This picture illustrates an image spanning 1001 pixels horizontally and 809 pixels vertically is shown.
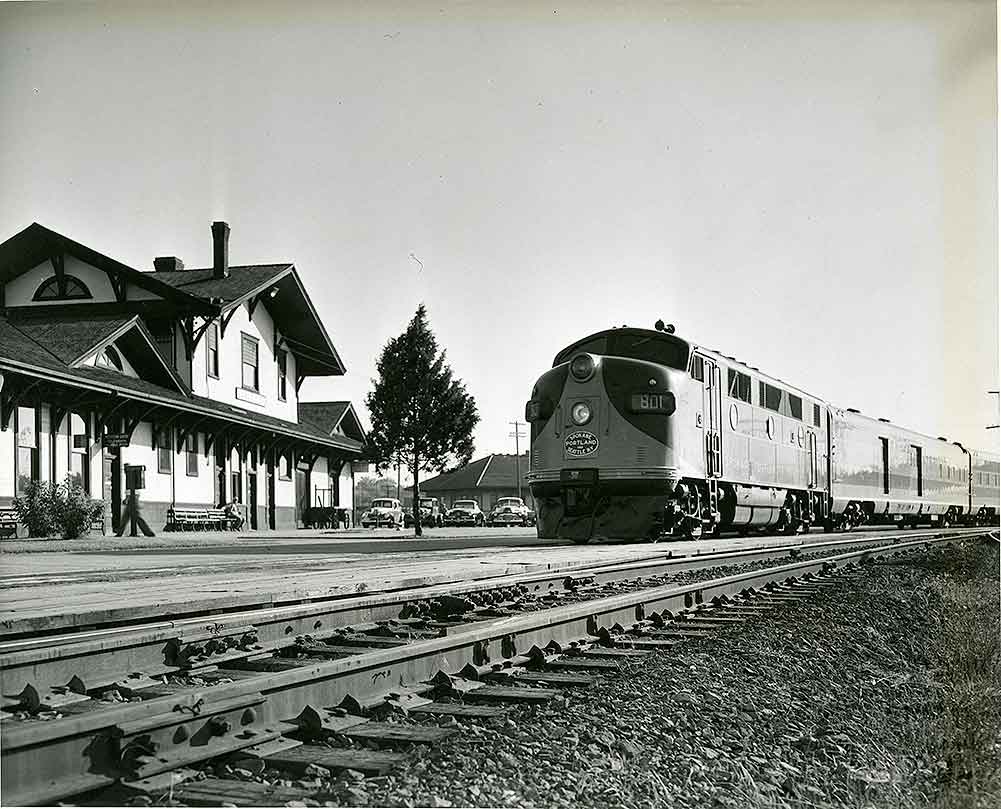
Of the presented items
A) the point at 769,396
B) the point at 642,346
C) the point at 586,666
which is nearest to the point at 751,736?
the point at 586,666

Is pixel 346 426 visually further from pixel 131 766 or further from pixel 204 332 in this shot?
pixel 131 766

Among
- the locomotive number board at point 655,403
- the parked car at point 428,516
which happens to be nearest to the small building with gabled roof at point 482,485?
the parked car at point 428,516

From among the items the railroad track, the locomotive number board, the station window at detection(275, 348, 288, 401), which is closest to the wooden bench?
the station window at detection(275, 348, 288, 401)

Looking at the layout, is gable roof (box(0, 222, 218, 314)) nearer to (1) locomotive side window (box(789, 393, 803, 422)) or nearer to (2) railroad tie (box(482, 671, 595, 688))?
(1) locomotive side window (box(789, 393, 803, 422))

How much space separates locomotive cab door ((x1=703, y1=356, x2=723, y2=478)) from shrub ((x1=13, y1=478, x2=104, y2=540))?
37.6 ft

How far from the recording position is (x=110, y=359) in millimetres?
23125

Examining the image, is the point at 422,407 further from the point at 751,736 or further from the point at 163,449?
the point at 751,736

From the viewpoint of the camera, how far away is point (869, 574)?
1168 centimetres

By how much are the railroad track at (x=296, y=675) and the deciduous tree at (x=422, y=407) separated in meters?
14.5

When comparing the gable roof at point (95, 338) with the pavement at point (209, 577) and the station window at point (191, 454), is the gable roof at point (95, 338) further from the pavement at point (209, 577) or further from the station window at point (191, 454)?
the pavement at point (209, 577)

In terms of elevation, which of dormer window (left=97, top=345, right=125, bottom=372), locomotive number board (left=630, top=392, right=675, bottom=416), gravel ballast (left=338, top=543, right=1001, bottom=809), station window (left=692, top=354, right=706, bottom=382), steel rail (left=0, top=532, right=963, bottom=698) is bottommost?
gravel ballast (left=338, top=543, right=1001, bottom=809)

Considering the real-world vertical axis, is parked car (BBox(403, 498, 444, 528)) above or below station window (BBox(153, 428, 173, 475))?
below

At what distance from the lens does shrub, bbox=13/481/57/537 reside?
18703 millimetres

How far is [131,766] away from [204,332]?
954 inches
